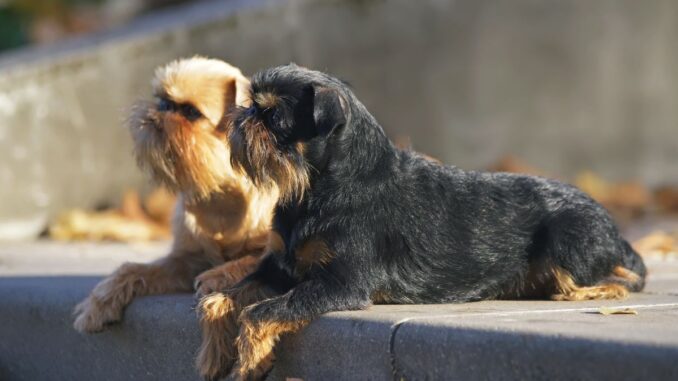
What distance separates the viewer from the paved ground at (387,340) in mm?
3492

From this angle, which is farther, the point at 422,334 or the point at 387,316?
the point at 387,316

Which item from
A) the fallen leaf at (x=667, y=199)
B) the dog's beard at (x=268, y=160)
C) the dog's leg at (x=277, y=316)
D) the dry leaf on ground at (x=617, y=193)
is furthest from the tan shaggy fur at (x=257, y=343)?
the fallen leaf at (x=667, y=199)

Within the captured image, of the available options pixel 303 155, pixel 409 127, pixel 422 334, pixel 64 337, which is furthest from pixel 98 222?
pixel 422 334

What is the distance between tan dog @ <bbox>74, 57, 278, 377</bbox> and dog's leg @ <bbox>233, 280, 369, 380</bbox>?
0.97 meters

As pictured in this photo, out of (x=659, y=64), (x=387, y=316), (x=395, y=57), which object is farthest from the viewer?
(x=659, y=64)

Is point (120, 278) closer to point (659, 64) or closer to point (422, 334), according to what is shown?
point (422, 334)

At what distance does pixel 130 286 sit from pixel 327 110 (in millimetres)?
1510

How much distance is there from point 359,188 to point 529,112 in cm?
707

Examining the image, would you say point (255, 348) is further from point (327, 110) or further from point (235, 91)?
point (235, 91)

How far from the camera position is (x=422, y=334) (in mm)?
3947

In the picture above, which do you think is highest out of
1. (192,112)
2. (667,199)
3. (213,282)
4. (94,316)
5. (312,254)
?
(667,199)

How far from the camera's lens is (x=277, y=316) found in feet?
14.3

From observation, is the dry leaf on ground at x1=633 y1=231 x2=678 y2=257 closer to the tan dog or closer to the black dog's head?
the tan dog

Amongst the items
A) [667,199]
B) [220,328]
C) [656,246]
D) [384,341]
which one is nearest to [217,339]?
[220,328]
